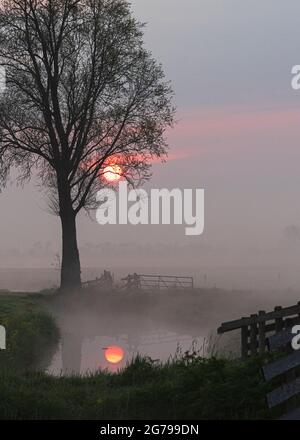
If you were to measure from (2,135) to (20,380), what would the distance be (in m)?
24.5

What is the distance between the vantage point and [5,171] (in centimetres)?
3791

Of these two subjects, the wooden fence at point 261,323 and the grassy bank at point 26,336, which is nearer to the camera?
the wooden fence at point 261,323

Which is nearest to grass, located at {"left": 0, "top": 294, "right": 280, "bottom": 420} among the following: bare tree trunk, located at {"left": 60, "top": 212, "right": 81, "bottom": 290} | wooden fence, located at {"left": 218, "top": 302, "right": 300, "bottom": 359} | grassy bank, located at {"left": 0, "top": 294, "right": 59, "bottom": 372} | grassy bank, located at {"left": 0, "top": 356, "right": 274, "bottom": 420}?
grassy bank, located at {"left": 0, "top": 356, "right": 274, "bottom": 420}

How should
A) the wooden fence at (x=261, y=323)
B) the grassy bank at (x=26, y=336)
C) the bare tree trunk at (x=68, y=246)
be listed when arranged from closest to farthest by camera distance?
the wooden fence at (x=261, y=323)
the grassy bank at (x=26, y=336)
the bare tree trunk at (x=68, y=246)

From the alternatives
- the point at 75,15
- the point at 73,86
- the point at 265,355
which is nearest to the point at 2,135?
the point at 73,86

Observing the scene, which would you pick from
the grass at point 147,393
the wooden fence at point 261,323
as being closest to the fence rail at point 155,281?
the wooden fence at point 261,323

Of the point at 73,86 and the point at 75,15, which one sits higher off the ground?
the point at 75,15

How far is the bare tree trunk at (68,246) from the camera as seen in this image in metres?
36.3

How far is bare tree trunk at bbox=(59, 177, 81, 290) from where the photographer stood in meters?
36.3

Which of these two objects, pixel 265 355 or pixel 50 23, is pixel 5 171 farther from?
pixel 265 355

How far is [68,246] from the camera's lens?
36.5 metres

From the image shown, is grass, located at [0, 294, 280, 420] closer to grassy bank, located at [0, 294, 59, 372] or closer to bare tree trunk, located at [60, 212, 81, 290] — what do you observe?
grassy bank, located at [0, 294, 59, 372]

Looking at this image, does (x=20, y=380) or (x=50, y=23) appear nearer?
(x=20, y=380)

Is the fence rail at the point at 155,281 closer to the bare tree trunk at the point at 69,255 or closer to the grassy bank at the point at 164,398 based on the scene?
the bare tree trunk at the point at 69,255
